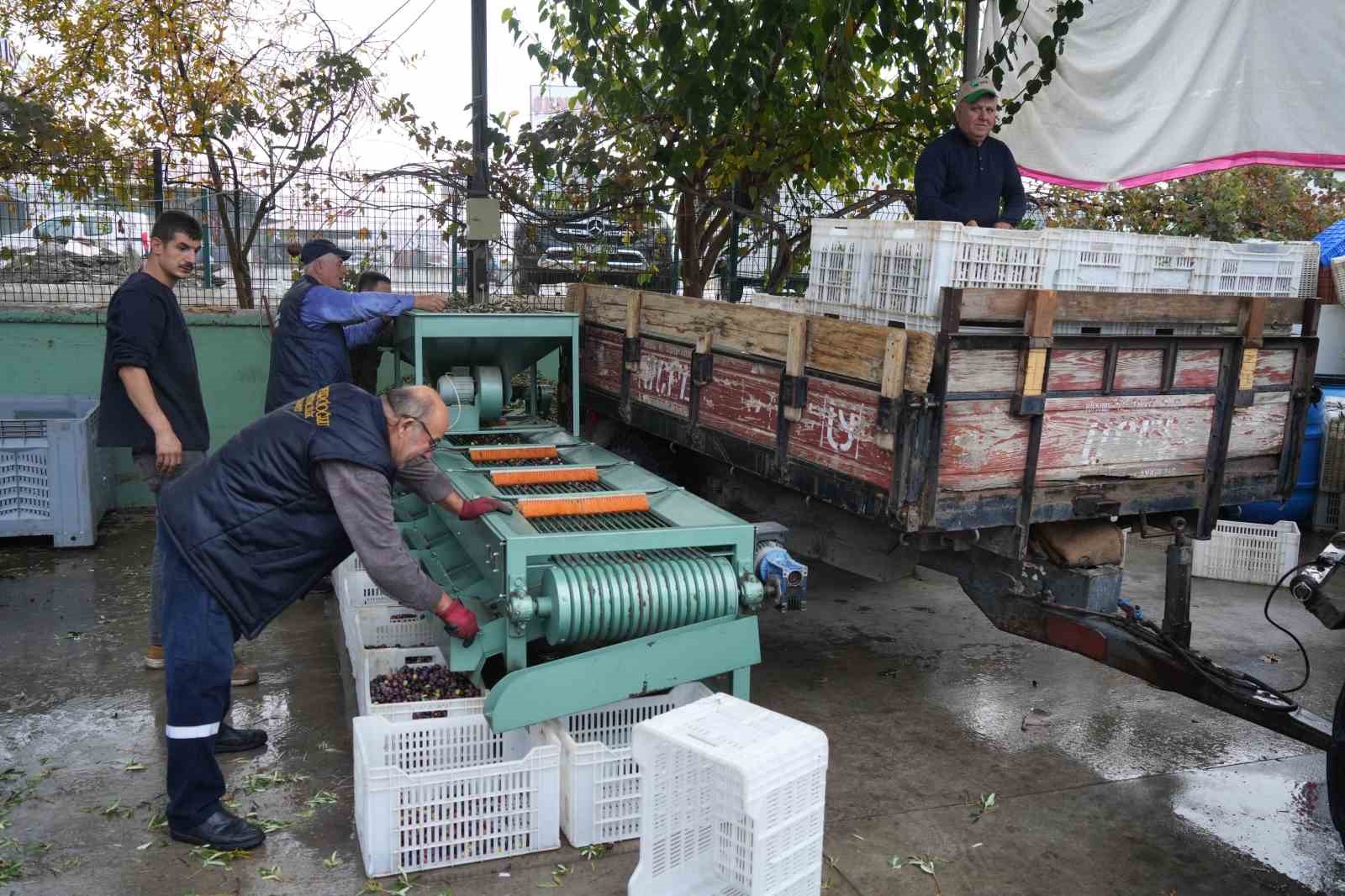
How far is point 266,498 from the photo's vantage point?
3.43 metres

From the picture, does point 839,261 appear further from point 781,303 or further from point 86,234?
point 86,234

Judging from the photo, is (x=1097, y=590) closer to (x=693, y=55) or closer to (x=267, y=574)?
(x=267, y=574)

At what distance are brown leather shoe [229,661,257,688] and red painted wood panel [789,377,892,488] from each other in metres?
2.74

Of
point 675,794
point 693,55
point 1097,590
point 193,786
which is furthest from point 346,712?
point 693,55

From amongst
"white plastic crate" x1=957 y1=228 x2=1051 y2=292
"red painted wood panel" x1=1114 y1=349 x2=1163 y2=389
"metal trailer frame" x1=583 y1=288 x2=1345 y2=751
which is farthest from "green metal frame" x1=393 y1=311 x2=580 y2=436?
"red painted wood panel" x1=1114 y1=349 x2=1163 y2=389

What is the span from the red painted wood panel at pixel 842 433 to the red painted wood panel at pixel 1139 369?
998mm

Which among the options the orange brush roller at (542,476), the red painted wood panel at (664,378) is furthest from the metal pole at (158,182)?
the orange brush roller at (542,476)

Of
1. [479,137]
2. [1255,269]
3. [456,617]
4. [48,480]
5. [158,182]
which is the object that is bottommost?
[48,480]

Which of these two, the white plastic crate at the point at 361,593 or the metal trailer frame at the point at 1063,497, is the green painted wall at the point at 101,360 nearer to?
the white plastic crate at the point at 361,593

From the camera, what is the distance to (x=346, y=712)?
15.3ft

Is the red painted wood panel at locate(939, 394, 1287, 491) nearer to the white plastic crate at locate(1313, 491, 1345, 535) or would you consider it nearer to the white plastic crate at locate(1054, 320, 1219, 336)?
the white plastic crate at locate(1054, 320, 1219, 336)

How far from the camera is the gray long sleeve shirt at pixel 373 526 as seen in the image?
132 inches

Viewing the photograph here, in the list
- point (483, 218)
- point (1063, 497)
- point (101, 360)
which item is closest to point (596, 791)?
point (1063, 497)

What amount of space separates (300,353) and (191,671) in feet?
7.59
